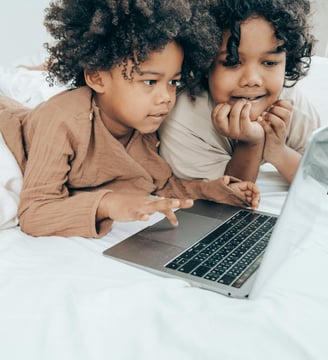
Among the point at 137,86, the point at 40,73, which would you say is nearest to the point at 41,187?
the point at 137,86

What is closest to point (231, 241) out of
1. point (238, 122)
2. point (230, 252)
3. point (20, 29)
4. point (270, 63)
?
point (230, 252)

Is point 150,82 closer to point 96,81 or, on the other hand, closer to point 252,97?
point 96,81

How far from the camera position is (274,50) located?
89 centimetres

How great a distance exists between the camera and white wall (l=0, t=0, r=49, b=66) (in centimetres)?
212

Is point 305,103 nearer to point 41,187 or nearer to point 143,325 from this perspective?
point 41,187

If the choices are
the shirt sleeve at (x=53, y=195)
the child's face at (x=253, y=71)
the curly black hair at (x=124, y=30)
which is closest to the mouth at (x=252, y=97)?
the child's face at (x=253, y=71)

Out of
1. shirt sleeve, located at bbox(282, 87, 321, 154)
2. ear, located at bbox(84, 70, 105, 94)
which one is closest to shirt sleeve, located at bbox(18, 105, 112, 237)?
ear, located at bbox(84, 70, 105, 94)

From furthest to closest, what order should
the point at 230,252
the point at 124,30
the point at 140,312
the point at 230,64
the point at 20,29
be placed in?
the point at 20,29, the point at 230,64, the point at 124,30, the point at 230,252, the point at 140,312

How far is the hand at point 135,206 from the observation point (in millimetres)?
703

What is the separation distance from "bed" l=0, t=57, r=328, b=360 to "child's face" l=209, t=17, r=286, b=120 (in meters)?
0.33

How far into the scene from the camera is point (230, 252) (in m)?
0.70

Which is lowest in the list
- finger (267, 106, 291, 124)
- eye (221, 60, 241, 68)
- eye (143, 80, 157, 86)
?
A: finger (267, 106, 291, 124)

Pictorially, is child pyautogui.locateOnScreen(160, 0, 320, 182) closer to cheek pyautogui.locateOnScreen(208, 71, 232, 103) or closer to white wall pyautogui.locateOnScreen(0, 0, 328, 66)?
cheek pyautogui.locateOnScreen(208, 71, 232, 103)

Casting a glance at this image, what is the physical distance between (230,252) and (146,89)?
34 cm
